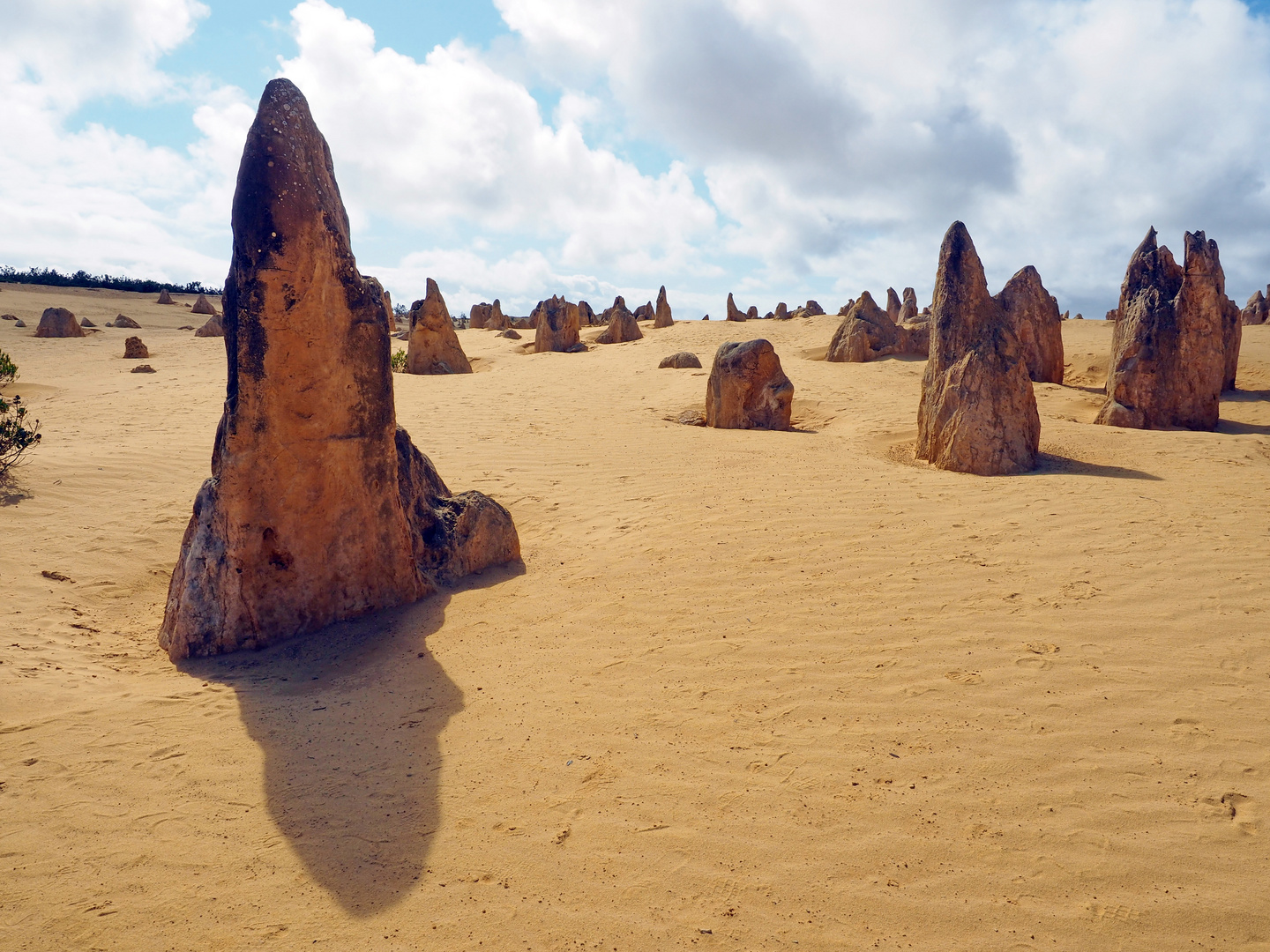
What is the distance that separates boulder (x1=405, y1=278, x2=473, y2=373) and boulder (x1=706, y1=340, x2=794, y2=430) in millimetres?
8618

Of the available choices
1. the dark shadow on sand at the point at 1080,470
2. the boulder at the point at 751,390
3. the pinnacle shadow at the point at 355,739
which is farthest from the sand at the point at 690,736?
the boulder at the point at 751,390

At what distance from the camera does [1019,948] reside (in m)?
2.19

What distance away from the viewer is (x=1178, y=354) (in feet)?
33.1

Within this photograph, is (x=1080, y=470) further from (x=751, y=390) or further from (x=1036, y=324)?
(x=1036, y=324)

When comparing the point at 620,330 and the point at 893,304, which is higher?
the point at 893,304

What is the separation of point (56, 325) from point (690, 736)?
24.8 meters

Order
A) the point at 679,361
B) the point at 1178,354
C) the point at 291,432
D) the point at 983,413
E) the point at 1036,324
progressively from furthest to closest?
the point at 679,361, the point at 1036,324, the point at 1178,354, the point at 983,413, the point at 291,432

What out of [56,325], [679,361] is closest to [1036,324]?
A: [679,361]

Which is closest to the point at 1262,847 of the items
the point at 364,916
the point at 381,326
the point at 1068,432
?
the point at 364,916

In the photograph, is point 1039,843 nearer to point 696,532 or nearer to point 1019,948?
point 1019,948

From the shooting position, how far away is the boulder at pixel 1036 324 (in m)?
13.6

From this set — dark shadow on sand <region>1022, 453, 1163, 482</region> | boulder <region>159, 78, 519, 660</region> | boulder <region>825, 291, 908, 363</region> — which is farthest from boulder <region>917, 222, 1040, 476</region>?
boulder <region>825, 291, 908, 363</region>

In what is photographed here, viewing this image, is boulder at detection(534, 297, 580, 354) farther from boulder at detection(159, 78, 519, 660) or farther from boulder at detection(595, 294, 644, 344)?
boulder at detection(159, 78, 519, 660)

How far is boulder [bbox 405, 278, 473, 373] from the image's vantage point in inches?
657
